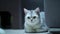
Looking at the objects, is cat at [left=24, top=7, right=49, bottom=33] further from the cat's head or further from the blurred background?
the blurred background

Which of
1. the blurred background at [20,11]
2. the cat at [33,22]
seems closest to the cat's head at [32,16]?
the cat at [33,22]

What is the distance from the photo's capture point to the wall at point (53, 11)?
1318 mm

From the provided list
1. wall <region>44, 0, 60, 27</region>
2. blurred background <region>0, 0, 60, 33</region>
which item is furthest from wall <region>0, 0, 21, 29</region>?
wall <region>44, 0, 60, 27</region>

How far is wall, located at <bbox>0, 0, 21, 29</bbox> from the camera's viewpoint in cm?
133

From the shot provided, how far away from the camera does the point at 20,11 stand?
4.41ft

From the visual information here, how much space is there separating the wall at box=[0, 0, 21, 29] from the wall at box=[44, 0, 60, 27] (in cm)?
29

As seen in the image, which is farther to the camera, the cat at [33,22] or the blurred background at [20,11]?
the blurred background at [20,11]

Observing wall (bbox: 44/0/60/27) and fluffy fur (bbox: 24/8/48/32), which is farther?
wall (bbox: 44/0/60/27)

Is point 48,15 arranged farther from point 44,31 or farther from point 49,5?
point 44,31

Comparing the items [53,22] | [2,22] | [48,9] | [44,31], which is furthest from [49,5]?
[2,22]

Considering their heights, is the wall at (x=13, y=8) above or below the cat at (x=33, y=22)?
above

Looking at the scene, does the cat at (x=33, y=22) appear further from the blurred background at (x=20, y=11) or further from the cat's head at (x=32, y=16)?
the blurred background at (x=20, y=11)

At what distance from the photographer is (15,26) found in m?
1.31

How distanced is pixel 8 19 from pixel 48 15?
408mm
